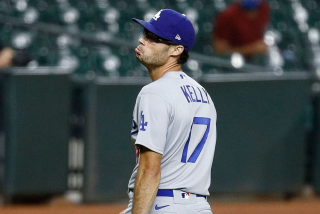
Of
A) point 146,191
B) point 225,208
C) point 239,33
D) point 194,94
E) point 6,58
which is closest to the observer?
point 146,191

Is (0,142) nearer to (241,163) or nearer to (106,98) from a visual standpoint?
(106,98)

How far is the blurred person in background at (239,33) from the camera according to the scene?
27.3ft

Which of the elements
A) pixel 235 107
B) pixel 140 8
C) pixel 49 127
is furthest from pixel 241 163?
pixel 140 8

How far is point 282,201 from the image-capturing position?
7164 millimetres

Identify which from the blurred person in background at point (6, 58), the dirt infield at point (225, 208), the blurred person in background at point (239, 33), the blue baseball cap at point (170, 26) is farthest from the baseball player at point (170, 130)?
the blurred person in background at point (239, 33)

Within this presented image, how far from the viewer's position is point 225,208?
6809mm

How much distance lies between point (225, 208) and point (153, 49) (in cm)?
437

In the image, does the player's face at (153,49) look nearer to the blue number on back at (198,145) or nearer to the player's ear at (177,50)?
the player's ear at (177,50)

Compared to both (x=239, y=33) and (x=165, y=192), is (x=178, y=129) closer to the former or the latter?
(x=165, y=192)

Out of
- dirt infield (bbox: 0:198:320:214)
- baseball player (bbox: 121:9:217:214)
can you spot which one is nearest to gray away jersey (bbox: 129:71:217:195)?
baseball player (bbox: 121:9:217:214)

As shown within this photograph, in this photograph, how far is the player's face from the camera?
270 cm

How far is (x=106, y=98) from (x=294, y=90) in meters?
2.07

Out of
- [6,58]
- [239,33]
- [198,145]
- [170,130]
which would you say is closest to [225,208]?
[239,33]

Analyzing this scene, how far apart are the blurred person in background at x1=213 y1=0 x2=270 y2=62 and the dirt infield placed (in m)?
2.12
